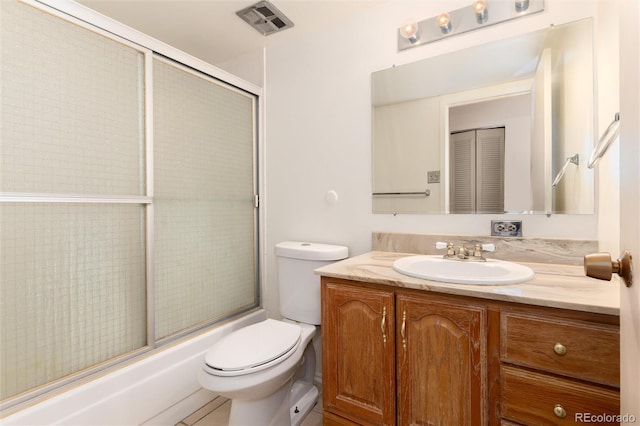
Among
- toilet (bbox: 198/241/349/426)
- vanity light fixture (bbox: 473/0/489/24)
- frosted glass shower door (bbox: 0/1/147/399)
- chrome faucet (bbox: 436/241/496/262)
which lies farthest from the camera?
vanity light fixture (bbox: 473/0/489/24)

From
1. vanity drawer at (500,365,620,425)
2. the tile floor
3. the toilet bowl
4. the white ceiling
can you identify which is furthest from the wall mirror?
the tile floor

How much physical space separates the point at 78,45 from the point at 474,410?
203cm

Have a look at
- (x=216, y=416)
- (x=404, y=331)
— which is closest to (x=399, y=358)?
(x=404, y=331)

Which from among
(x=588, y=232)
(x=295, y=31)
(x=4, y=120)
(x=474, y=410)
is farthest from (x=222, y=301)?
(x=588, y=232)

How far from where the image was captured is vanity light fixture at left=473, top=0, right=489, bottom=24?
146 centimetres

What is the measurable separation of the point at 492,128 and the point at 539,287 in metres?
0.78

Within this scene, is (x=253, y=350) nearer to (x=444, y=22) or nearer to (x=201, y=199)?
(x=201, y=199)

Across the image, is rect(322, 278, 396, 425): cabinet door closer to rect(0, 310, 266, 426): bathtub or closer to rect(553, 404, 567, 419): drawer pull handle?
rect(553, 404, 567, 419): drawer pull handle

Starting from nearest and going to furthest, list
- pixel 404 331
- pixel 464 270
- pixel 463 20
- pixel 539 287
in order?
pixel 539 287
pixel 404 331
pixel 464 270
pixel 463 20

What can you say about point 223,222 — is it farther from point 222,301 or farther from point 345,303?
point 345,303

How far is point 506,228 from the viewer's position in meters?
1.43

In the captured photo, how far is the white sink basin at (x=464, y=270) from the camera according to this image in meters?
1.08

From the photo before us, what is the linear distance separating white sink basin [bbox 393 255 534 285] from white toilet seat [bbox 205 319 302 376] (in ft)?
1.98

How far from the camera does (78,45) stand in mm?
1296
